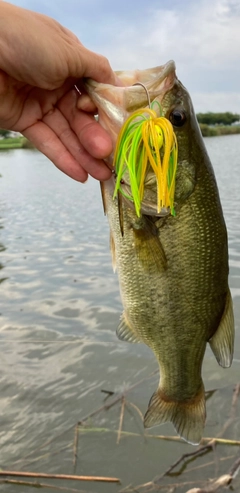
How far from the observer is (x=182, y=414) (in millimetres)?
2869

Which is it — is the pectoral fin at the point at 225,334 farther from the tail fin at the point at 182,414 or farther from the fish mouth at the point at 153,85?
the fish mouth at the point at 153,85

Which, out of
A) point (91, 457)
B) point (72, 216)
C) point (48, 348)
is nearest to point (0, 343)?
point (48, 348)

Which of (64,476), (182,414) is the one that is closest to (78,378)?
(64,476)

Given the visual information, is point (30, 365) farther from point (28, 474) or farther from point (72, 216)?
point (72, 216)

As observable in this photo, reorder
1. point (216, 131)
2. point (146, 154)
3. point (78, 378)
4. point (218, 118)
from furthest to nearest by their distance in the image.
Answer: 1. point (218, 118)
2. point (216, 131)
3. point (78, 378)
4. point (146, 154)

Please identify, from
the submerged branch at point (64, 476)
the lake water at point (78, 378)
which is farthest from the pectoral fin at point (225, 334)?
the submerged branch at point (64, 476)

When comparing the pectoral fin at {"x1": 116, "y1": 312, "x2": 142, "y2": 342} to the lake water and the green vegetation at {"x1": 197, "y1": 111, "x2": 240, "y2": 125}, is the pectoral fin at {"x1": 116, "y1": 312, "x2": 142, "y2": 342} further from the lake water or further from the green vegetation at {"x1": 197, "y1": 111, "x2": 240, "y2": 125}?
the green vegetation at {"x1": 197, "y1": 111, "x2": 240, "y2": 125}

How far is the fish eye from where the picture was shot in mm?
2289

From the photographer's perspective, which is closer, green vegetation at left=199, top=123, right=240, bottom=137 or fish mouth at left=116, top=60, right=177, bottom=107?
fish mouth at left=116, top=60, right=177, bottom=107

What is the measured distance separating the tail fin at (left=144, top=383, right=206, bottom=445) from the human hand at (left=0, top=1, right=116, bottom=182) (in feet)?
4.64

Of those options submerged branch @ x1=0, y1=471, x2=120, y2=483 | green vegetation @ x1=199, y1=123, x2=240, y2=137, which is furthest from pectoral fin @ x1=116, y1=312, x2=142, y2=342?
green vegetation @ x1=199, y1=123, x2=240, y2=137

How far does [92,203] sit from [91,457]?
14475 mm

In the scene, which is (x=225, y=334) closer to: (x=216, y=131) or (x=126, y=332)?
(x=126, y=332)

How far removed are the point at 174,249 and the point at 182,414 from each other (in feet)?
3.60
